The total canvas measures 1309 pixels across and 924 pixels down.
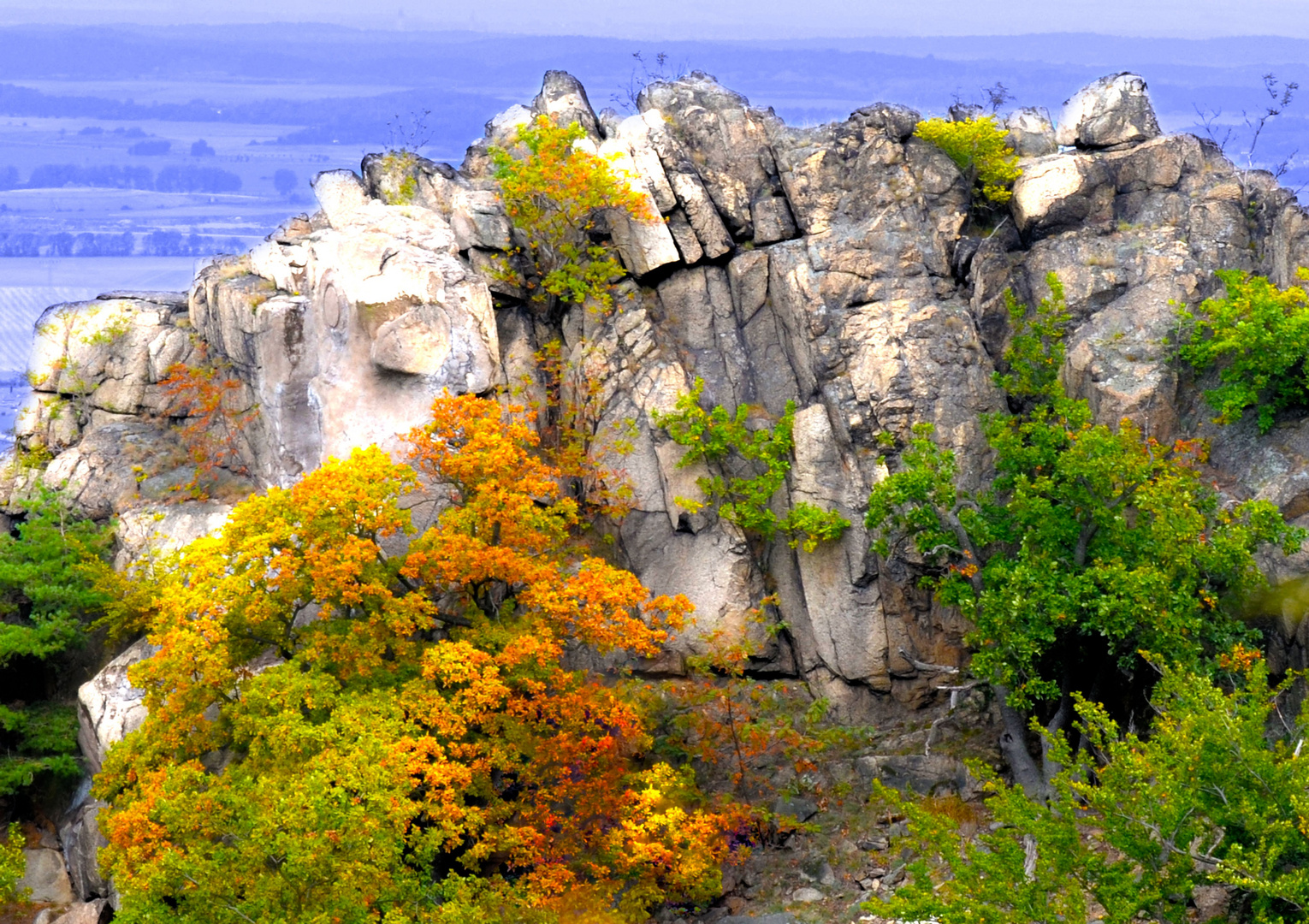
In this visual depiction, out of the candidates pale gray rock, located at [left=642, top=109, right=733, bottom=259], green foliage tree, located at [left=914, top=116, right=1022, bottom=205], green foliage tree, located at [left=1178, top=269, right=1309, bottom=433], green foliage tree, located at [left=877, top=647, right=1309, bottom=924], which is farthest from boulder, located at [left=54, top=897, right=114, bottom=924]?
green foliage tree, located at [left=1178, top=269, right=1309, bottom=433]

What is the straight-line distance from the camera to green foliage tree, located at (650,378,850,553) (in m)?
35.7

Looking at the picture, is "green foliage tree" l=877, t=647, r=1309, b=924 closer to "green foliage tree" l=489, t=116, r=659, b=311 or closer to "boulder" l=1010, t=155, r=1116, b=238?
"boulder" l=1010, t=155, r=1116, b=238

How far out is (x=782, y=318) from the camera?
38.4 metres

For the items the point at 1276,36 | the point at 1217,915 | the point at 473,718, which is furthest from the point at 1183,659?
the point at 1276,36

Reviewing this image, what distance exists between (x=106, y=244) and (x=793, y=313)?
107 metres

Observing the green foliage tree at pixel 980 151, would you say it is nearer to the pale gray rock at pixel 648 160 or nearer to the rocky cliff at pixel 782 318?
the rocky cliff at pixel 782 318

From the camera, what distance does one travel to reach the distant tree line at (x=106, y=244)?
127625mm

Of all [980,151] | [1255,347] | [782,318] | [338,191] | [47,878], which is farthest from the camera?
[338,191]

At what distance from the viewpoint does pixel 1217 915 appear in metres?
24.7

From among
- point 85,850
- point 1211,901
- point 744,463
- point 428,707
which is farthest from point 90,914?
point 1211,901

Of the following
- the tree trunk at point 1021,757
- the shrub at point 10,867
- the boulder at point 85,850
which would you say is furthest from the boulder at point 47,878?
the tree trunk at point 1021,757

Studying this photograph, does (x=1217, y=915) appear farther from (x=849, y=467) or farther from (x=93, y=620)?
(x=93, y=620)

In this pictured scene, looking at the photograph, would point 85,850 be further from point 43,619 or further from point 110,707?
point 43,619

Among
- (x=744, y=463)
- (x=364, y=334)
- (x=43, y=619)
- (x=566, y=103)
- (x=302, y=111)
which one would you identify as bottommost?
(x=43, y=619)
